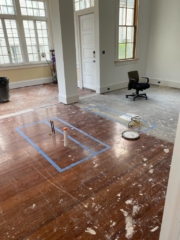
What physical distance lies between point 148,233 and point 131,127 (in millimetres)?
2144

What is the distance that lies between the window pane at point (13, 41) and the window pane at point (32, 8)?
574mm

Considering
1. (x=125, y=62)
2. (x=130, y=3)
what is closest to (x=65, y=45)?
(x=125, y=62)

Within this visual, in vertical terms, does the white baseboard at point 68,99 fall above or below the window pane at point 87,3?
below

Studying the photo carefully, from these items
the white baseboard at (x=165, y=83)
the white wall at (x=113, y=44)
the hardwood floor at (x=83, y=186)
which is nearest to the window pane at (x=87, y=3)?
the white wall at (x=113, y=44)

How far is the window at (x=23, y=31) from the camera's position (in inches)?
244

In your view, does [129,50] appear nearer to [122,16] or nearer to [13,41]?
[122,16]

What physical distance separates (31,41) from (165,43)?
15.5 feet

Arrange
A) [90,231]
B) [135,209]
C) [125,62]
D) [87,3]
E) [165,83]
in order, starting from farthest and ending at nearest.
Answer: [165,83] < [125,62] < [87,3] < [135,209] < [90,231]

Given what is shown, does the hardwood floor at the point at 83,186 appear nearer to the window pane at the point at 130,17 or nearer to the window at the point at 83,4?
the window at the point at 83,4

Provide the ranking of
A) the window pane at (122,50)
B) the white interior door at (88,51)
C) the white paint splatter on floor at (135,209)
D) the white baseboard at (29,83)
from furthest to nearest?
the white baseboard at (29,83), the window pane at (122,50), the white interior door at (88,51), the white paint splatter on floor at (135,209)

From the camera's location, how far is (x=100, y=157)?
8.75ft

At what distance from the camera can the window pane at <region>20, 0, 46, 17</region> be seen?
21.0ft

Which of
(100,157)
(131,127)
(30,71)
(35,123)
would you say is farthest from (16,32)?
(100,157)

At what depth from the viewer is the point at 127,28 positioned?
5910 millimetres
